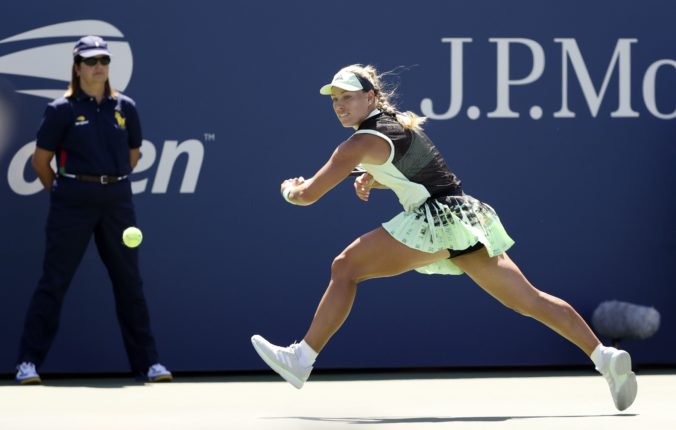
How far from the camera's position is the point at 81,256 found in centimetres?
816

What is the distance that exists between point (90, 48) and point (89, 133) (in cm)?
46

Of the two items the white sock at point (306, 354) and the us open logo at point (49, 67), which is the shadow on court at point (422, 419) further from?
the us open logo at point (49, 67)

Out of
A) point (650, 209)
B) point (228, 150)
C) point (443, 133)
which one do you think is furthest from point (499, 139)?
point (228, 150)

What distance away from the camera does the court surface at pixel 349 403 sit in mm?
6281

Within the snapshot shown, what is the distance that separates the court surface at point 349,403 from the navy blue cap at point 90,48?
1819mm

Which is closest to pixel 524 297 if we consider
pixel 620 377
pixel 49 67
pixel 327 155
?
pixel 620 377

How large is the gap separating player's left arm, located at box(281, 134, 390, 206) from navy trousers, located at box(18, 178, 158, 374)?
1.85m

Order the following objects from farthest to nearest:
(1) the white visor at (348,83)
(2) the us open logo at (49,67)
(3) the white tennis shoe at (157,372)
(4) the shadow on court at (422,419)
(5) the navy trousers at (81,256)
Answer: (2) the us open logo at (49,67) < (3) the white tennis shoe at (157,372) < (5) the navy trousers at (81,256) < (1) the white visor at (348,83) < (4) the shadow on court at (422,419)

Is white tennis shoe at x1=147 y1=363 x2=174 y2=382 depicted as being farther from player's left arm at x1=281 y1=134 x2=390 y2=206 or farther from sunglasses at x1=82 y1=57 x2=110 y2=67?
player's left arm at x1=281 y1=134 x2=390 y2=206

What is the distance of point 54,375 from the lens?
861 centimetres

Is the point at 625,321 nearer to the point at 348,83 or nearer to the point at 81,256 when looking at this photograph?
the point at 348,83

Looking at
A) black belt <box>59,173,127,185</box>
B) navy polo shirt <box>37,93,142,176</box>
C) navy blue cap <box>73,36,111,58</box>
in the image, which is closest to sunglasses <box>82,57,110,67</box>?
navy blue cap <box>73,36,111,58</box>

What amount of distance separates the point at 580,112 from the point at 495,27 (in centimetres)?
73

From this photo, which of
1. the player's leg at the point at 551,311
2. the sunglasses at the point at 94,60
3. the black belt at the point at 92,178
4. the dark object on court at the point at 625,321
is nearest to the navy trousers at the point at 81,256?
the black belt at the point at 92,178
